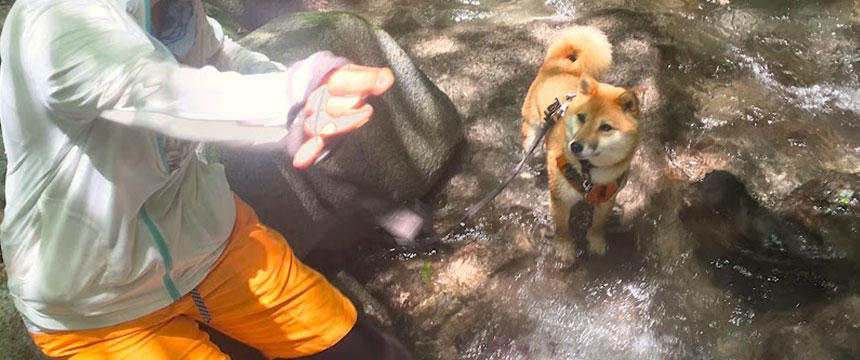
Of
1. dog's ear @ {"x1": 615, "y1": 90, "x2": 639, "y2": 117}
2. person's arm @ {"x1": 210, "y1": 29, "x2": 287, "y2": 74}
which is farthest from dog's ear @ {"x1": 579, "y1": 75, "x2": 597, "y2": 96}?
person's arm @ {"x1": 210, "y1": 29, "x2": 287, "y2": 74}

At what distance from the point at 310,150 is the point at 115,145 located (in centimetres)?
54

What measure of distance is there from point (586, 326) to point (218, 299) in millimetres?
1834

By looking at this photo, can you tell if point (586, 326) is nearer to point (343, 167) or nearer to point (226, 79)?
point (343, 167)

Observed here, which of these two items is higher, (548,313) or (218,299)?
(218,299)

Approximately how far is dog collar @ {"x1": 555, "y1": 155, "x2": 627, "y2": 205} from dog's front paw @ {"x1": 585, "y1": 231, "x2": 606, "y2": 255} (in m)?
0.30

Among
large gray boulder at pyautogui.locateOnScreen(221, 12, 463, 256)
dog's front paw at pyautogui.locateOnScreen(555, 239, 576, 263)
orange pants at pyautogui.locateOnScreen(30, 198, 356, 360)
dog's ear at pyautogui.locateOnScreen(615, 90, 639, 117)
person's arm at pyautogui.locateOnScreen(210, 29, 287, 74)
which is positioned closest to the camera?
orange pants at pyautogui.locateOnScreen(30, 198, 356, 360)

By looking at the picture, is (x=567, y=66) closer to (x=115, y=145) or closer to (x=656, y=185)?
(x=656, y=185)

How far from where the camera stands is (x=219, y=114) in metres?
1.10

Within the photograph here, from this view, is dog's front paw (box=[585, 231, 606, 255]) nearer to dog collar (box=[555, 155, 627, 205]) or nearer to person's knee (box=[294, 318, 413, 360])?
dog collar (box=[555, 155, 627, 205])

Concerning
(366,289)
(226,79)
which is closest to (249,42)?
(366,289)

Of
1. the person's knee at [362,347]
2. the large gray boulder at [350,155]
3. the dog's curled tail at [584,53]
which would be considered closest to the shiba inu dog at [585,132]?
the dog's curled tail at [584,53]

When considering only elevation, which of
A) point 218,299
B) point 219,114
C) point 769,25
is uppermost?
point 219,114

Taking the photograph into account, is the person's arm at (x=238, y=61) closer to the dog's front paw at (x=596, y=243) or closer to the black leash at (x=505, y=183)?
the black leash at (x=505, y=183)

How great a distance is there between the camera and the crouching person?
1112 mm
